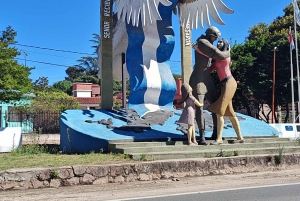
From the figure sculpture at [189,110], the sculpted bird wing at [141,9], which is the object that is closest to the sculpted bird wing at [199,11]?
the sculpted bird wing at [141,9]

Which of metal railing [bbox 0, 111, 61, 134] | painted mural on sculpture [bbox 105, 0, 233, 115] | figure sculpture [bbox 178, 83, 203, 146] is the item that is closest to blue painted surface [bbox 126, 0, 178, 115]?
painted mural on sculpture [bbox 105, 0, 233, 115]

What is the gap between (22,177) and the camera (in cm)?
723

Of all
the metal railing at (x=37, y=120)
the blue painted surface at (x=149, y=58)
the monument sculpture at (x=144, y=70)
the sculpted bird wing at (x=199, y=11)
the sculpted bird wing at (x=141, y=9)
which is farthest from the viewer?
the metal railing at (x=37, y=120)

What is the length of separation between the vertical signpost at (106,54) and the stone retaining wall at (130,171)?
608 centimetres

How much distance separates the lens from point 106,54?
565 inches

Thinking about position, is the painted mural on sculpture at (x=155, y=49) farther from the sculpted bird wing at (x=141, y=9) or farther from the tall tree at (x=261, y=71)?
the tall tree at (x=261, y=71)

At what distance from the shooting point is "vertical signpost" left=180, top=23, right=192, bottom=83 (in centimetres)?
1587

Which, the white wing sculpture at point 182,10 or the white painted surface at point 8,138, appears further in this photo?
the white painted surface at point 8,138

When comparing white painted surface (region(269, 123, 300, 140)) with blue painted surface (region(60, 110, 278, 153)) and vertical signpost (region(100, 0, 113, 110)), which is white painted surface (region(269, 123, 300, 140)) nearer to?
blue painted surface (region(60, 110, 278, 153))

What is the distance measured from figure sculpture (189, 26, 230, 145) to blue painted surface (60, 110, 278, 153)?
1.26 metres

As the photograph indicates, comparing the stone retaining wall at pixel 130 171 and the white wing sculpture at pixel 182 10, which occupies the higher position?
the white wing sculpture at pixel 182 10

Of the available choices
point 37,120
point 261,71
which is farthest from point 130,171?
point 261,71

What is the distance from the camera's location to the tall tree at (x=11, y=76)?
15797 mm

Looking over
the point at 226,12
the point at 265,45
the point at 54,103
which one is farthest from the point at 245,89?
the point at 226,12
